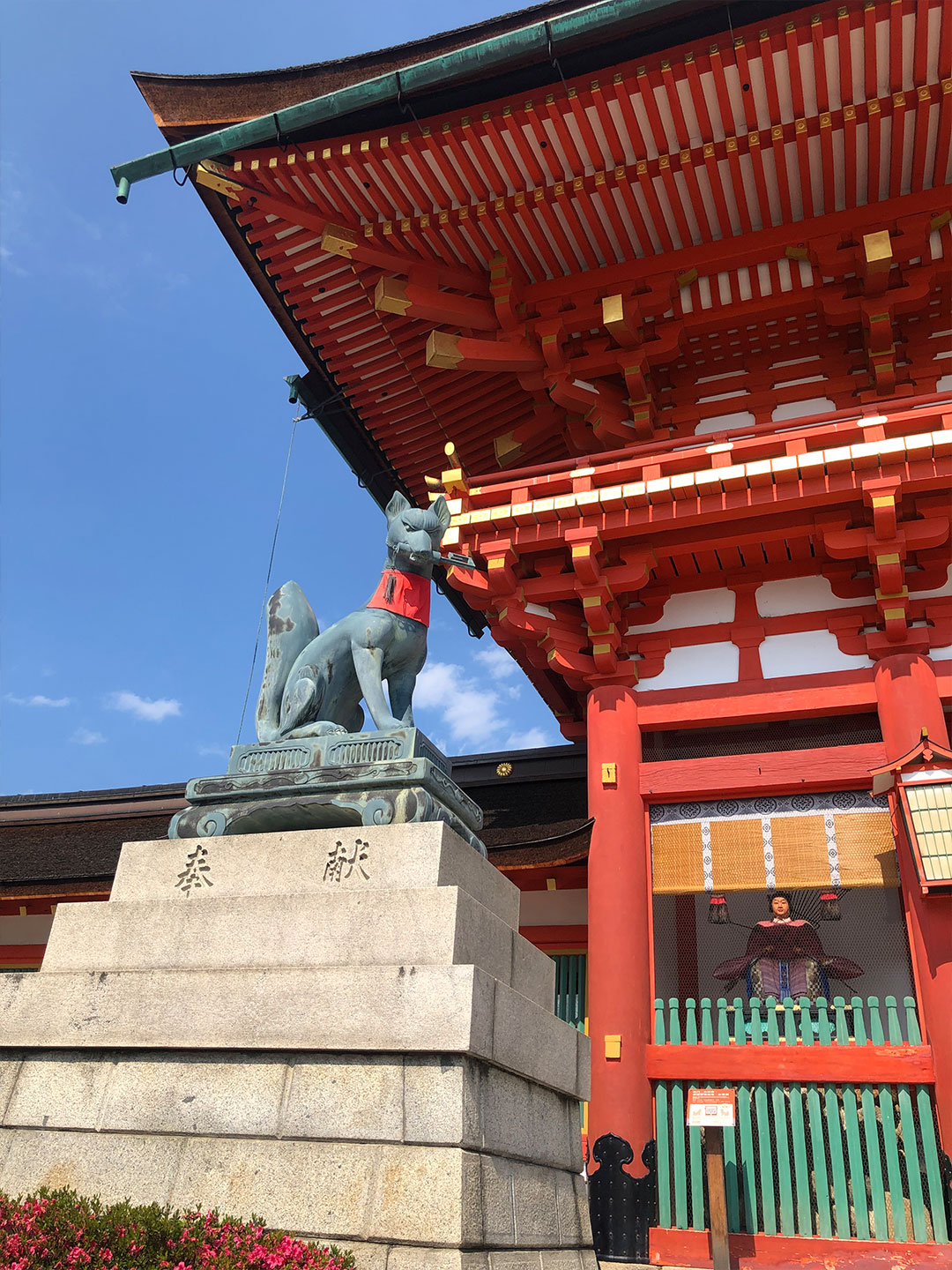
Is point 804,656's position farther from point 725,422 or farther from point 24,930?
point 24,930

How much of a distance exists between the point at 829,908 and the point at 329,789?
21.7 feet

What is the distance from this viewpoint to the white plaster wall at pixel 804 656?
347 inches

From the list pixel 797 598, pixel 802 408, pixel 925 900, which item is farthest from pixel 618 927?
pixel 802 408

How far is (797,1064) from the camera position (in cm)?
704

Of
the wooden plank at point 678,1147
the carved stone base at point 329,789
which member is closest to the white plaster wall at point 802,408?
the wooden plank at point 678,1147

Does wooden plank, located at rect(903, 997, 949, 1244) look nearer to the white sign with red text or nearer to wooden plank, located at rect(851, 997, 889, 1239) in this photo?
wooden plank, located at rect(851, 997, 889, 1239)

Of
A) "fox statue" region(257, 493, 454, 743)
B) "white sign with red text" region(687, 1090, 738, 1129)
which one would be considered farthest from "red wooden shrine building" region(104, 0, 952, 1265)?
"fox statue" region(257, 493, 454, 743)

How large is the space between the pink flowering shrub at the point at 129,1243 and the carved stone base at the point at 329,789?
196 centimetres

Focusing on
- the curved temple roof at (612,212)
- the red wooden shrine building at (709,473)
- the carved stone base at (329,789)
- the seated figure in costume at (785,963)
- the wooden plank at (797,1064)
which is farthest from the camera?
the seated figure in costume at (785,963)

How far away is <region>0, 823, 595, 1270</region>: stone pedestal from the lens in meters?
3.67

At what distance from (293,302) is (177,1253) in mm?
10063

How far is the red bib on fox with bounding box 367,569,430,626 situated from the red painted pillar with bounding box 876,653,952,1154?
4.66m

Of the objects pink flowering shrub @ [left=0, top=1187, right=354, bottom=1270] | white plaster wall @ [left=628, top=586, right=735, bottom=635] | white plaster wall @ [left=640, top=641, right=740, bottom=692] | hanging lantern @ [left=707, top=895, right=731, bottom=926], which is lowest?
pink flowering shrub @ [left=0, top=1187, right=354, bottom=1270]

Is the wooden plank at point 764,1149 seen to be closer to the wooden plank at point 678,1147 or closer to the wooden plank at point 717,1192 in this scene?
the wooden plank at point 678,1147
